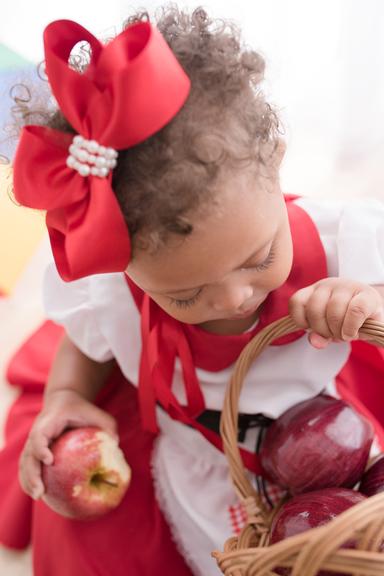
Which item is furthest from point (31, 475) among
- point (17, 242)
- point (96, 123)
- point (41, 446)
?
point (17, 242)

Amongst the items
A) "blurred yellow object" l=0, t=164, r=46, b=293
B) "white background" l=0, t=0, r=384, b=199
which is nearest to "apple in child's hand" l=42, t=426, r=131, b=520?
"blurred yellow object" l=0, t=164, r=46, b=293

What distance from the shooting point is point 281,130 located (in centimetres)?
73

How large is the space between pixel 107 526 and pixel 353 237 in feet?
1.62

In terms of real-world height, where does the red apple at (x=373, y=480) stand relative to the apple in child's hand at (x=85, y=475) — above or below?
above

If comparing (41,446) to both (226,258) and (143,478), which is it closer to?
(143,478)

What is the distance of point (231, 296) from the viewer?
0.65 meters

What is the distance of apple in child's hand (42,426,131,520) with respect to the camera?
0.81m

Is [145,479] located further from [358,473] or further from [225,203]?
[225,203]

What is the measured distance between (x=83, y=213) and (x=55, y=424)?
15.4 inches

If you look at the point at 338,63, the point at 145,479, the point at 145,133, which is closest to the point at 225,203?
the point at 145,133

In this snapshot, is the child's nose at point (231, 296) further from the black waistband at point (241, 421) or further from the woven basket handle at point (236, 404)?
the black waistband at point (241, 421)

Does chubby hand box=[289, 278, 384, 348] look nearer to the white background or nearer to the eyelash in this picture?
the eyelash

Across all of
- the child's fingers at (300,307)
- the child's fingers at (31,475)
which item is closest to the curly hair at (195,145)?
the child's fingers at (300,307)

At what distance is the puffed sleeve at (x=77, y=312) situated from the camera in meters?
0.92
